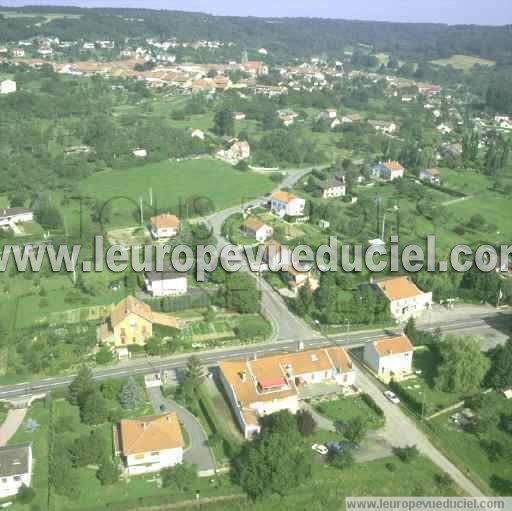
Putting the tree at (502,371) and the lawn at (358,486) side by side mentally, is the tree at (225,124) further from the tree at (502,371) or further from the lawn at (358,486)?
the lawn at (358,486)

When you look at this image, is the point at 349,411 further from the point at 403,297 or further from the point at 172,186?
the point at 172,186

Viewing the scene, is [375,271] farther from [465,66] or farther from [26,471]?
[465,66]

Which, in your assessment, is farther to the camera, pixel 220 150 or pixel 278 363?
pixel 220 150

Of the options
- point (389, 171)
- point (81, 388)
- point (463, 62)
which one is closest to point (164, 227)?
point (81, 388)

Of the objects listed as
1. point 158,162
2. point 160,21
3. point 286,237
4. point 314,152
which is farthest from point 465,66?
point 286,237

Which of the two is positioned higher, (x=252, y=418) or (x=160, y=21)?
(x=160, y=21)

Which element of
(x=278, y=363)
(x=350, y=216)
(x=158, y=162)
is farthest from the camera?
(x=158, y=162)

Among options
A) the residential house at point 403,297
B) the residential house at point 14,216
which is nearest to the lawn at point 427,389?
the residential house at point 403,297

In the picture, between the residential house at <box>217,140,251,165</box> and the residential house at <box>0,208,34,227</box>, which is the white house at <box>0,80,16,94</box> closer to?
the residential house at <box>217,140,251,165</box>
